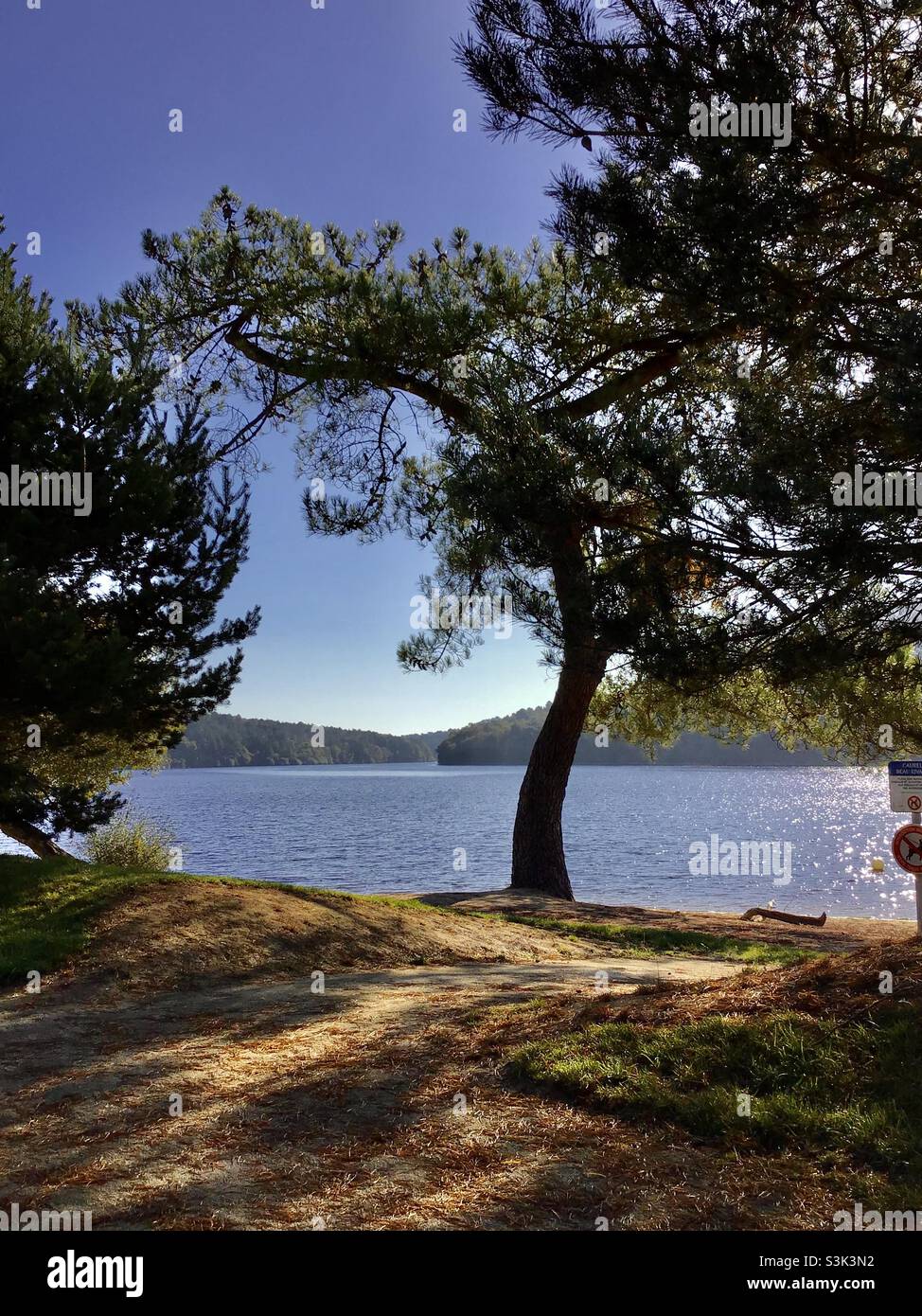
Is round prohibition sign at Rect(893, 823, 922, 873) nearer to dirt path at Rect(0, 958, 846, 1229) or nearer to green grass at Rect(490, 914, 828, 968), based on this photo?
green grass at Rect(490, 914, 828, 968)

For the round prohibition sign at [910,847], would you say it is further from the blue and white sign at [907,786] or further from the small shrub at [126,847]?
the small shrub at [126,847]

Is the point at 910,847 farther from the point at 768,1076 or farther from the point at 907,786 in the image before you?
→ the point at 768,1076

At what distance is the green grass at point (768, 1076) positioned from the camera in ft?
14.4

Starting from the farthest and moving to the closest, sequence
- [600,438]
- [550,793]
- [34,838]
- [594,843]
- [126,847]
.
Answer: [594,843] < [126,847] < [550,793] < [34,838] < [600,438]

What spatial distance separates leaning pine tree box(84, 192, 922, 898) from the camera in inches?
247

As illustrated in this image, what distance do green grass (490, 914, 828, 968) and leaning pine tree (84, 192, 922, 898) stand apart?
531cm

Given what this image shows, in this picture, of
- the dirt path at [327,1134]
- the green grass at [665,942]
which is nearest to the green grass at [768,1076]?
the dirt path at [327,1134]

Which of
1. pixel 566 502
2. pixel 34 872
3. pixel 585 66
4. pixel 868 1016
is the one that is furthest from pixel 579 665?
pixel 34 872

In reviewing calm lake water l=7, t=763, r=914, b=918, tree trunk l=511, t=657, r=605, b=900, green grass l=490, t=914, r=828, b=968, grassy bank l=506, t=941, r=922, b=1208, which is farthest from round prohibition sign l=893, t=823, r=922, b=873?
calm lake water l=7, t=763, r=914, b=918

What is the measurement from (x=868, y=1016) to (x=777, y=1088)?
0.93 metres

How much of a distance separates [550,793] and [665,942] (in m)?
3.80

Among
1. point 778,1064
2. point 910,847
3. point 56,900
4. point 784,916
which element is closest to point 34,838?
point 56,900

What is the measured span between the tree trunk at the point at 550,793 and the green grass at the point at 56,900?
168 inches

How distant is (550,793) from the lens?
16.1 meters
